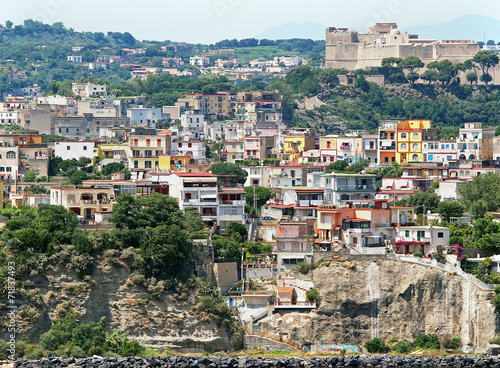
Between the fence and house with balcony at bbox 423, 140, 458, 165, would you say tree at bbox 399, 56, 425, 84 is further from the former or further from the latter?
the fence

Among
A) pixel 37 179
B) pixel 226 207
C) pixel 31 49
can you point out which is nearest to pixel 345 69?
pixel 31 49

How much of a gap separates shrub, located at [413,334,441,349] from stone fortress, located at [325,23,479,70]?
75.6 meters

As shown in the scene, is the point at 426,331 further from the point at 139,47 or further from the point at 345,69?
the point at 139,47

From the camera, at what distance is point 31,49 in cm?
15162

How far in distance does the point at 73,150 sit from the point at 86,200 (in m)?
20.0

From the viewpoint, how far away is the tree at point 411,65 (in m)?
109

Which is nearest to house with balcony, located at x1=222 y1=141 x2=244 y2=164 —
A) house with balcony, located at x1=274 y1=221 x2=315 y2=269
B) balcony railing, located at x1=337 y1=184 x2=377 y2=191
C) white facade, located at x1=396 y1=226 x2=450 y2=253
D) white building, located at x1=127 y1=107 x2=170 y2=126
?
white building, located at x1=127 y1=107 x2=170 y2=126

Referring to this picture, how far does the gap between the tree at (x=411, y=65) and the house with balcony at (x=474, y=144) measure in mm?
38533

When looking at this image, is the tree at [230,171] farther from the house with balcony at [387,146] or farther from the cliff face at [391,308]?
the cliff face at [391,308]

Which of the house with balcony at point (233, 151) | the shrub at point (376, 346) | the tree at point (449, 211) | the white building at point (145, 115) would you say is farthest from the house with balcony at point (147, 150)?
the white building at point (145, 115)

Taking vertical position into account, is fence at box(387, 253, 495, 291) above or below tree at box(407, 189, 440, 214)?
below

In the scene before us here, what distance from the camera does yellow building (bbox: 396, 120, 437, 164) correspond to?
218 feet

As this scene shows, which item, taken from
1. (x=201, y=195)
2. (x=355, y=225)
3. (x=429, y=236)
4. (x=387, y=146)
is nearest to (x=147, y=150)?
(x=387, y=146)

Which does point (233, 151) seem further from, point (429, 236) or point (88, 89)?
point (88, 89)
